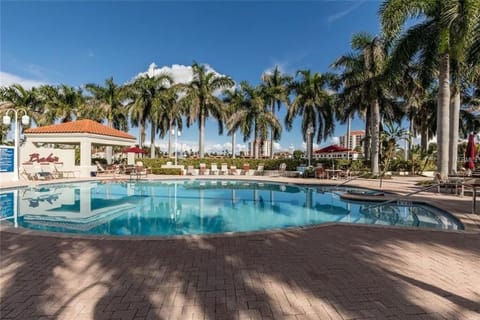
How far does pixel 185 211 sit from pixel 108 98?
26673 mm

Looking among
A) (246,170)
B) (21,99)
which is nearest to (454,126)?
(246,170)

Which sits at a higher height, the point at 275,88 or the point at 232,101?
the point at 275,88

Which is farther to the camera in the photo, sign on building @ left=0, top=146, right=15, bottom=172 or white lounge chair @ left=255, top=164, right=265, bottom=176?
white lounge chair @ left=255, top=164, right=265, bottom=176

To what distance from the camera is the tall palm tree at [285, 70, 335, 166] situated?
24.6m

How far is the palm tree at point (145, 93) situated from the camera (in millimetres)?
28266

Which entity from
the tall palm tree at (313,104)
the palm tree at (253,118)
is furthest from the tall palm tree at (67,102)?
the tall palm tree at (313,104)

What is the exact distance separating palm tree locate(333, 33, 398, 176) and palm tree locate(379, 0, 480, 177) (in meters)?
2.86

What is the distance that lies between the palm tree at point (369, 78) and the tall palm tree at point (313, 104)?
318 centimetres

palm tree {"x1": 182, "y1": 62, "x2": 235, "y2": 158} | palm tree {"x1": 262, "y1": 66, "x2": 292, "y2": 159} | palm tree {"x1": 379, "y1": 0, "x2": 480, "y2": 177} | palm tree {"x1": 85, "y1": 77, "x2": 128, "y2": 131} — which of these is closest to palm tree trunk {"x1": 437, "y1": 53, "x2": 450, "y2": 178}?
palm tree {"x1": 379, "y1": 0, "x2": 480, "y2": 177}

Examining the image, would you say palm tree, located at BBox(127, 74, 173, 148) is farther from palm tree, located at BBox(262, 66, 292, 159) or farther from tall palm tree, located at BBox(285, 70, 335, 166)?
tall palm tree, located at BBox(285, 70, 335, 166)

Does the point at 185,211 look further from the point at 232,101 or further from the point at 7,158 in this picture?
the point at 232,101

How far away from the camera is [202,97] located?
2727 centimetres

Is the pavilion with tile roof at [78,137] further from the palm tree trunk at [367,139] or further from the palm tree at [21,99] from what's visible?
the palm tree trunk at [367,139]

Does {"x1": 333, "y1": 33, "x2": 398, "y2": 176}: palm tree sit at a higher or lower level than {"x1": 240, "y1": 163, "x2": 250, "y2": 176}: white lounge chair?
higher
